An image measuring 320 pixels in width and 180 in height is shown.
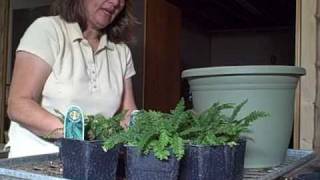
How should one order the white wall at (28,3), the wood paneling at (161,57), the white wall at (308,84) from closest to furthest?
the white wall at (308,84), the wood paneling at (161,57), the white wall at (28,3)

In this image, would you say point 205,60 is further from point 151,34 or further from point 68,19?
point 68,19

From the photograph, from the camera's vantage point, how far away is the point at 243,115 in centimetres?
87

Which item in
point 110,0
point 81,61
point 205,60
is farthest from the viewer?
point 205,60

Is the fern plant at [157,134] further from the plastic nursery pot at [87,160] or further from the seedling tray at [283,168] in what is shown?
the seedling tray at [283,168]

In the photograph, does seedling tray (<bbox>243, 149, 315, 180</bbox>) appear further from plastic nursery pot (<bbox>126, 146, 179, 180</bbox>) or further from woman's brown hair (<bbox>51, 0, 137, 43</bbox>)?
woman's brown hair (<bbox>51, 0, 137, 43</bbox>)

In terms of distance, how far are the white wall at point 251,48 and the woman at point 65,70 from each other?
7.40 meters

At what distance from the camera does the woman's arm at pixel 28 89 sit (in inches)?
40.4

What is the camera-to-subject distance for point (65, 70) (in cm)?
111

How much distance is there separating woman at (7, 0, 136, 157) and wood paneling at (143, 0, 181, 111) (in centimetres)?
195

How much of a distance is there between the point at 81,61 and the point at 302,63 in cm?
132

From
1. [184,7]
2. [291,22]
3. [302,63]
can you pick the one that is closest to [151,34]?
[302,63]

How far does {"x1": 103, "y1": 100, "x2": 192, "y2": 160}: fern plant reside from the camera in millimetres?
621

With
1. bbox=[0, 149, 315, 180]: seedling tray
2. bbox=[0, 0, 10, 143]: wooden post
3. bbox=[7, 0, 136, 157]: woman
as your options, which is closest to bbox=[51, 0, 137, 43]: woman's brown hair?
bbox=[7, 0, 136, 157]: woman

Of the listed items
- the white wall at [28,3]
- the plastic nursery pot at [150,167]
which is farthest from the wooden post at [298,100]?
the white wall at [28,3]
